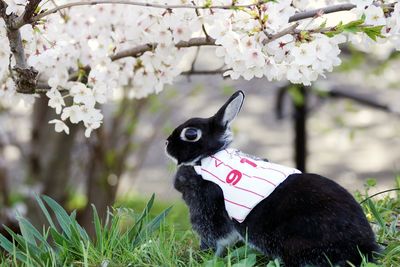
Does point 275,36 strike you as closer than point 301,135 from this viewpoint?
Yes

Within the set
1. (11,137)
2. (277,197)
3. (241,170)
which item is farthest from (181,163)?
(11,137)

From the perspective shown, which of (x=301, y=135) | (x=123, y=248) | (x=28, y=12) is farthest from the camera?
(x=301, y=135)

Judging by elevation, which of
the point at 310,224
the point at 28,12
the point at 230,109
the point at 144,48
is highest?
the point at 28,12

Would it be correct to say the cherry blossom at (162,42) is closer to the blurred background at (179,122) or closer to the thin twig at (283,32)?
the thin twig at (283,32)

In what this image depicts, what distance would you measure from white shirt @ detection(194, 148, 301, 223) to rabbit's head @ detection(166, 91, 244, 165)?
0.05 meters

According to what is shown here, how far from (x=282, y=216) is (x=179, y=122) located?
6.74 metres

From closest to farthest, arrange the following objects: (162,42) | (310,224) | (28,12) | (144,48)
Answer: (310,224) < (28,12) < (162,42) < (144,48)

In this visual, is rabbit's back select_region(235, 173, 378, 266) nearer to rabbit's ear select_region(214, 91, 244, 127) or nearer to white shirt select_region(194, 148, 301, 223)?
white shirt select_region(194, 148, 301, 223)

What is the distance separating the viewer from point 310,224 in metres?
2.89

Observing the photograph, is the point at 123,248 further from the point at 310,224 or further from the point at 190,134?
the point at 310,224

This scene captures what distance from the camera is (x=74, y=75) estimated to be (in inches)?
157

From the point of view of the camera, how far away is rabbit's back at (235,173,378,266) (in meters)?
2.88

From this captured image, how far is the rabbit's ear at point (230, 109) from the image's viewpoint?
10.4 ft

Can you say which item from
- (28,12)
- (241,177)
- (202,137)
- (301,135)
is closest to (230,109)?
(202,137)
